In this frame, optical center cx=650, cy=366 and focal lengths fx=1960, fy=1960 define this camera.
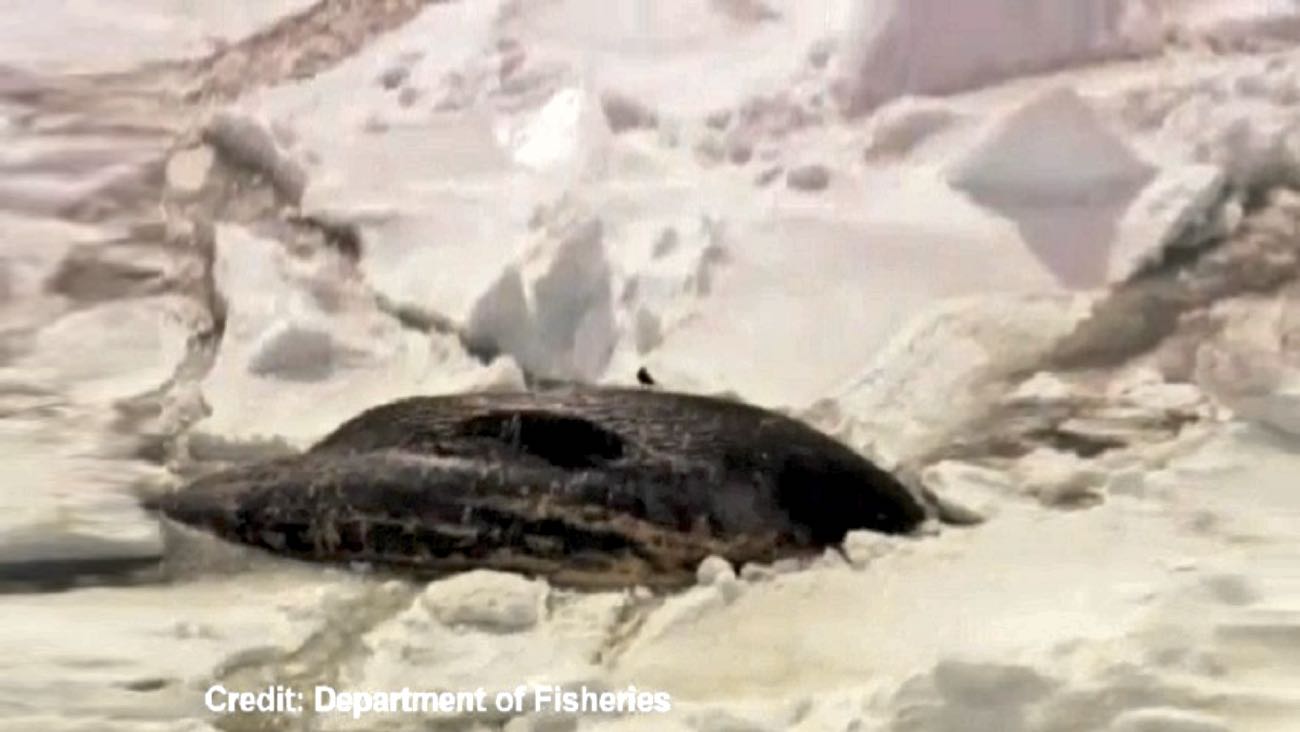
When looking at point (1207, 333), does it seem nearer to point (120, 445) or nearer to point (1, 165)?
point (120, 445)

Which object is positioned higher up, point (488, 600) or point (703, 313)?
point (703, 313)

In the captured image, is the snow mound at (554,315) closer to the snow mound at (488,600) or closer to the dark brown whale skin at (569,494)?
the dark brown whale skin at (569,494)

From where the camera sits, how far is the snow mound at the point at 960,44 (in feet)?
5.69

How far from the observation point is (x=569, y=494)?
3.56 ft

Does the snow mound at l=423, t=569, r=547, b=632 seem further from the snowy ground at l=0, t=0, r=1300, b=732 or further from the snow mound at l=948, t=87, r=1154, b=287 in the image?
the snow mound at l=948, t=87, r=1154, b=287

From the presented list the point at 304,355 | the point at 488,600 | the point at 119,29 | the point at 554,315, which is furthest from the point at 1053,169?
the point at 119,29

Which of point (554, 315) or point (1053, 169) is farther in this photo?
point (1053, 169)

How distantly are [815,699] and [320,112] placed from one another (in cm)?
113
